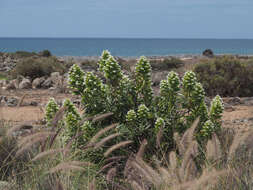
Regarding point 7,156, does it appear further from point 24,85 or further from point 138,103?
point 24,85

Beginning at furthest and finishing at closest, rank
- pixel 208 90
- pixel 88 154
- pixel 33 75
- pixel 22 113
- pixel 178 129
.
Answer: pixel 33 75 < pixel 208 90 < pixel 22 113 < pixel 178 129 < pixel 88 154

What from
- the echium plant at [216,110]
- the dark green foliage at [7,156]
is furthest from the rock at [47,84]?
the echium plant at [216,110]

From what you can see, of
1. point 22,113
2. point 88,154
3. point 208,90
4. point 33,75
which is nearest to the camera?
point 88,154

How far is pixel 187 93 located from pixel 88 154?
61.3 inches

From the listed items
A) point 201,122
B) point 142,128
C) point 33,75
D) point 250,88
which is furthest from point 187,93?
point 33,75

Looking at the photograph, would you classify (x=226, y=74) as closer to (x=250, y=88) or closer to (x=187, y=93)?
(x=250, y=88)

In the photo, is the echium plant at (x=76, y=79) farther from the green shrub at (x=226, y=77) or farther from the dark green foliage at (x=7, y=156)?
the green shrub at (x=226, y=77)

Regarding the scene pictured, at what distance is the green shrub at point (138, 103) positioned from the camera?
470 centimetres

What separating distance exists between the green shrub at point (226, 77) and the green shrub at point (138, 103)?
7.67m

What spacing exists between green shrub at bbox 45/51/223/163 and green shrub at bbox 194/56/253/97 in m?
7.67

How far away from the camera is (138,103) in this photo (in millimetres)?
4973

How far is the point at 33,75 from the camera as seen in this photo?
17.7 meters

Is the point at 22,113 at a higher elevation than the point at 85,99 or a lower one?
lower

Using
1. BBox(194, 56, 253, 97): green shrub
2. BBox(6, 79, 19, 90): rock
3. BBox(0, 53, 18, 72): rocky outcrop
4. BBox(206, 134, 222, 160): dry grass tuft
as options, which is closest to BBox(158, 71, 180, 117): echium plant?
BBox(206, 134, 222, 160): dry grass tuft
